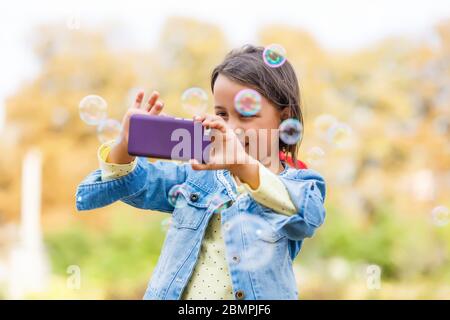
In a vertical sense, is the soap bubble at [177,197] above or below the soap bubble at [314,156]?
below

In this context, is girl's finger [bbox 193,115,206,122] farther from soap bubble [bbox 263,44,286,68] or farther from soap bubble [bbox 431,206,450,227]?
soap bubble [bbox 431,206,450,227]

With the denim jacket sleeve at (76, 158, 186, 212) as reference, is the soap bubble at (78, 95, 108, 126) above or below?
above

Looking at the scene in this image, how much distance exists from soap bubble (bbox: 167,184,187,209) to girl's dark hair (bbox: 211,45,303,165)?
0.98ft

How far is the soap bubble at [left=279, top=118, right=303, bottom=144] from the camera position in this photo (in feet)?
6.13

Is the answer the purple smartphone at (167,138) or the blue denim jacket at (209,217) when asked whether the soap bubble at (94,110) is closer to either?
the blue denim jacket at (209,217)

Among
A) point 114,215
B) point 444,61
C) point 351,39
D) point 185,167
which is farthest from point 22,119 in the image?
point 185,167

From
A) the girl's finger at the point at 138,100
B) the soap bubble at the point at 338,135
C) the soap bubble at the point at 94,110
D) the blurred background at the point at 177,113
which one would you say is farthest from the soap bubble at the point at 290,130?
the blurred background at the point at 177,113

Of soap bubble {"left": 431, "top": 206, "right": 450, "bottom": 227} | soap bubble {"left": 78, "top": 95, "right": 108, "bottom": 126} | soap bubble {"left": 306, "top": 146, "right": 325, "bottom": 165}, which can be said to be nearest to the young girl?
soap bubble {"left": 306, "top": 146, "right": 325, "bottom": 165}

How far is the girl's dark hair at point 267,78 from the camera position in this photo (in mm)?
1833

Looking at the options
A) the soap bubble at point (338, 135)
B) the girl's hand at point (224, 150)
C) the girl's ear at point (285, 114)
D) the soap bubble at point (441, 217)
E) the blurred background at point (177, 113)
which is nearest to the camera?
the girl's hand at point (224, 150)

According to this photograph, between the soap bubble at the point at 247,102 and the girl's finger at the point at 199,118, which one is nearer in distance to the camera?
the girl's finger at the point at 199,118

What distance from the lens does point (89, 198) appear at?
1786 mm

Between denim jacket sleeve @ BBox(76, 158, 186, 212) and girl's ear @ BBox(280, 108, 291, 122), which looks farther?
girl's ear @ BBox(280, 108, 291, 122)
